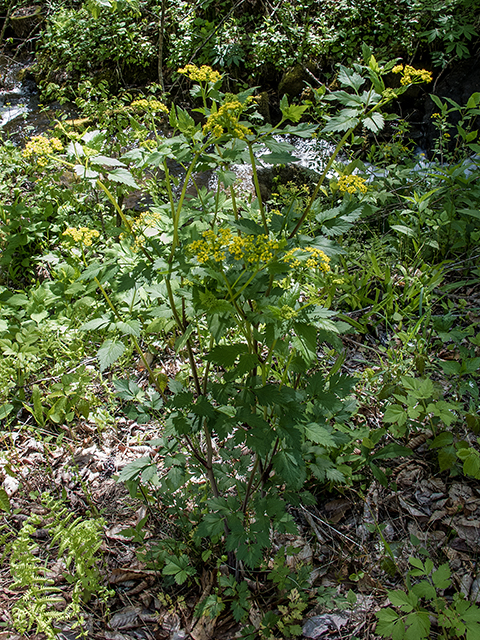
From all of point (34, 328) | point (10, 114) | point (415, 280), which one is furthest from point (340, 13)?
point (34, 328)

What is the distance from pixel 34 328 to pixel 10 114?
16.5ft

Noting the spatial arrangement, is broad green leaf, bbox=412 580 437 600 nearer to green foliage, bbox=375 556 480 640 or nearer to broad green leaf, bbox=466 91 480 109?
green foliage, bbox=375 556 480 640

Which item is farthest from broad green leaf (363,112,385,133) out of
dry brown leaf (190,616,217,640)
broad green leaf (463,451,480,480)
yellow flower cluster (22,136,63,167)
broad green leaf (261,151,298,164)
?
dry brown leaf (190,616,217,640)

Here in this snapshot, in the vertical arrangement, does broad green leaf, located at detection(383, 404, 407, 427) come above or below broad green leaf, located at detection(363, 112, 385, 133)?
below

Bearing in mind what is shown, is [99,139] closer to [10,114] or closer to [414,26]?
[414,26]

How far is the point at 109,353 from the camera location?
1.64 meters

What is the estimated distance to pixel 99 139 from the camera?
1.38 meters

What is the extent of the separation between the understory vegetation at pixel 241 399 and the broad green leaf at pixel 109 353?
4.7 inches

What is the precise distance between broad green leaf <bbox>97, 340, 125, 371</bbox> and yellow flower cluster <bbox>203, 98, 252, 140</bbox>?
905 millimetres

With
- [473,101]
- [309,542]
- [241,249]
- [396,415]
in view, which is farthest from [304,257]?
[473,101]

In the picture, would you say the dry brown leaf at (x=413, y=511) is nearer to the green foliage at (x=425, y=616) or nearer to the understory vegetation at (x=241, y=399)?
the understory vegetation at (x=241, y=399)

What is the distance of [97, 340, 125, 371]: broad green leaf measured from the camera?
1611mm

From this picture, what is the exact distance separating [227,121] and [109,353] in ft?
3.18

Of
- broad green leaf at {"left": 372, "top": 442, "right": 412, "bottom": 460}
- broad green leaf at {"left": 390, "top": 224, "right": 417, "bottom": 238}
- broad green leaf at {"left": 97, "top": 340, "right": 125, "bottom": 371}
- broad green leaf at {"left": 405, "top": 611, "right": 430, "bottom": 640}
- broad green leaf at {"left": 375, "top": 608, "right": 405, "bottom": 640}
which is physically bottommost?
broad green leaf at {"left": 375, "top": 608, "right": 405, "bottom": 640}
